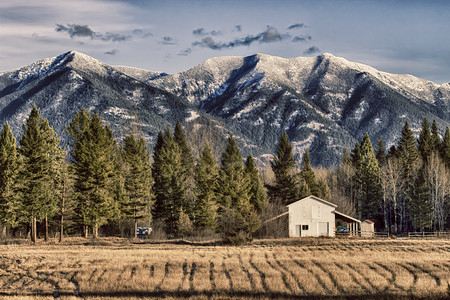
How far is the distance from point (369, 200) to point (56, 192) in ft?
198

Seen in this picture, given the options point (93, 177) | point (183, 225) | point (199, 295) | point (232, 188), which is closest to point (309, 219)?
point (232, 188)

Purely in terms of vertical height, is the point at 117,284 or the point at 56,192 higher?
the point at 56,192

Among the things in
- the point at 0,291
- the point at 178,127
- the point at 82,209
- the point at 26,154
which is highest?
the point at 178,127

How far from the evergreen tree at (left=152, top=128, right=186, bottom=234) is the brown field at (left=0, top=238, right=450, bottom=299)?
1215 inches

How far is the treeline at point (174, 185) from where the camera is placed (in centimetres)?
5338

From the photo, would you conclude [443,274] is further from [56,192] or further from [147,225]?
[147,225]

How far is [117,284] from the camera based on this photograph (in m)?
25.4

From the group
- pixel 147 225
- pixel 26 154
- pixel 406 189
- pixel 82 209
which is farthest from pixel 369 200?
pixel 26 154

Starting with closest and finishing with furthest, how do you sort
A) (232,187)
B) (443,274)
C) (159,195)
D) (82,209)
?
(443,274) < (82,209) < (232,187) < (159,195)

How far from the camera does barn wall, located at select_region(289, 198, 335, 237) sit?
71.9 metres

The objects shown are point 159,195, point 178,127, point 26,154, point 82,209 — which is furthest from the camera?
point 178,127

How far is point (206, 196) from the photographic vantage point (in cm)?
6581

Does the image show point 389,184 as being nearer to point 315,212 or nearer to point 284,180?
point 284,180

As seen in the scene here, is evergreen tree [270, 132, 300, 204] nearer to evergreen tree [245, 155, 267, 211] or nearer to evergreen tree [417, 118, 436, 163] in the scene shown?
evergreen tree [245, 155, 267, 211]
